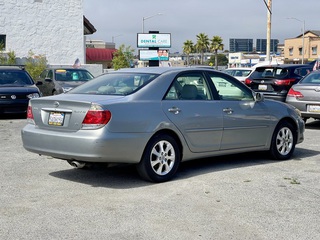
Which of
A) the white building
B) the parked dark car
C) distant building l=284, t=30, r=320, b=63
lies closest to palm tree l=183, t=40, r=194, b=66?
distant building l=284, t=30, r=320, b=63

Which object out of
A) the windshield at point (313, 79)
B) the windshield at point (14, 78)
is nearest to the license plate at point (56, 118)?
the windshield at point (313, 79)

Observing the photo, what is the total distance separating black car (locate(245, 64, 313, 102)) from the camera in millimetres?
15664

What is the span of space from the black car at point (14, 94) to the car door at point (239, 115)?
853 cm

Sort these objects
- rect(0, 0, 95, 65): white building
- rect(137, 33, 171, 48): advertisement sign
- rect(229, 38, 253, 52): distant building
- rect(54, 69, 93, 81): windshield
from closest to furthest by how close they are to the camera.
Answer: rect(54, 69, 93, 81): windshield → rect(0, 0, 95, 65): white building → rect(137, 33, 171, 48): advertisement sign → rect(229, 38, 253, 52): distant building

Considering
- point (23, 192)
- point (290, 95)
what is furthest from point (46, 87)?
point (23, 192)

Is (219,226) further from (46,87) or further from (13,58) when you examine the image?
(13,58)

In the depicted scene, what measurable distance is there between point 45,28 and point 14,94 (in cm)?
2058

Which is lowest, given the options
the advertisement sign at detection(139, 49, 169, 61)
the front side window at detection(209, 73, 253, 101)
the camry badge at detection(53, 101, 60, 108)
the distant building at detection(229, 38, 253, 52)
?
the camry badge at detection(53, 101, 60, 108)

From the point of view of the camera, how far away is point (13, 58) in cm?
3142

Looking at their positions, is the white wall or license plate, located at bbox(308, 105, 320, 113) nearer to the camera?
license plate, located at bbox(308, 105, 320, 113)

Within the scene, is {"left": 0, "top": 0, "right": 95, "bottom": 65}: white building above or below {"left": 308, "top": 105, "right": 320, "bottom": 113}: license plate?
above

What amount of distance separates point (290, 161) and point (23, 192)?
14.5ft

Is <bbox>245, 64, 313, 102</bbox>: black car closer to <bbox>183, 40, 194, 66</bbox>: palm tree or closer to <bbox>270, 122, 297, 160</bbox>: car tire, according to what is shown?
<bbox>270, 122, 297, 160</bbox>: car tire

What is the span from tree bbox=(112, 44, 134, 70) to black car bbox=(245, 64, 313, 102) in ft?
90.8
